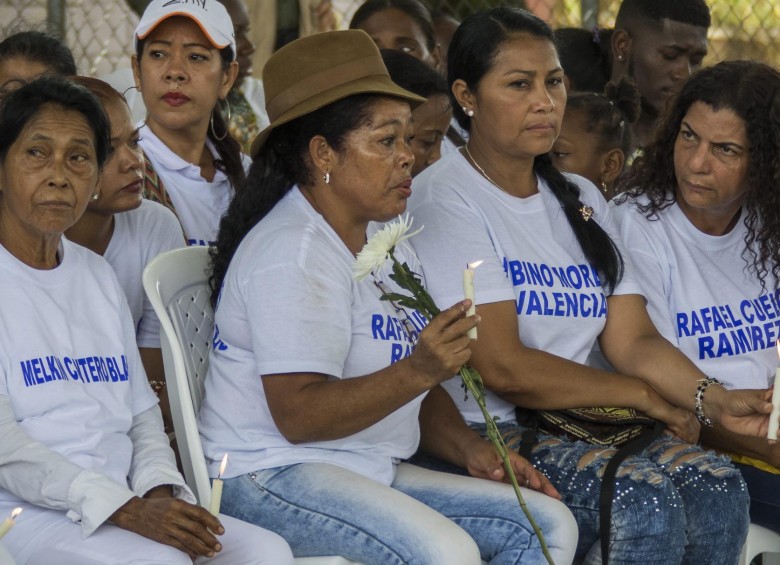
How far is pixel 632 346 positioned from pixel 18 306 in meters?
1.67

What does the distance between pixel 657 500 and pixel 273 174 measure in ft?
4.07

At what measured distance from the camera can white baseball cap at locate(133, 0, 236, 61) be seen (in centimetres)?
376

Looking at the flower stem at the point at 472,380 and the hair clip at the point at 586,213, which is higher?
the hair clip at the point at 586,213

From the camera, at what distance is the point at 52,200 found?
111 inches

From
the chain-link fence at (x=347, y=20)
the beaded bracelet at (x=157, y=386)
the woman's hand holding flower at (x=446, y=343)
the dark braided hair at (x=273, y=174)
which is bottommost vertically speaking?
the beaded bracelet at (x=157, y=386)

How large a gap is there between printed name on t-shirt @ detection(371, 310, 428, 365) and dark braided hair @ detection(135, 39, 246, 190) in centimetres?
111

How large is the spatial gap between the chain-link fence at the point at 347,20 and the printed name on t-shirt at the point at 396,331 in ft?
7.61

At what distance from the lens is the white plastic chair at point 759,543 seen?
3.32 metres

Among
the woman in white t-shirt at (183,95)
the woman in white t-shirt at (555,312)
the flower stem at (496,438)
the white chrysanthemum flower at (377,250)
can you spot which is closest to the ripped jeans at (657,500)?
the woman in white t-shirt at (555,312)

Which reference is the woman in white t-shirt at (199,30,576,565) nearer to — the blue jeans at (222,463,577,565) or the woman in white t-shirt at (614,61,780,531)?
the blue jeans at (222,463,577,565)

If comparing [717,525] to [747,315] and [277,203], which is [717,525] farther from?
[277,203]

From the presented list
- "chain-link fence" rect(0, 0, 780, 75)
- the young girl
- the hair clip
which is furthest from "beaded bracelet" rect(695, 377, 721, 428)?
"chain-link fence" rect(0, 0, 780, 75)

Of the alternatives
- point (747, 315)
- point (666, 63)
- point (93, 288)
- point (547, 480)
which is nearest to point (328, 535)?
point (547, 480)

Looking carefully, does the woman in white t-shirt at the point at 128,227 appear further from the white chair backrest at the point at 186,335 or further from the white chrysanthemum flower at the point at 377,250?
the white chrysanthemum flower at the point at 377,250
